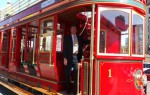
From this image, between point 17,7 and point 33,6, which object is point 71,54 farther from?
point 17,7

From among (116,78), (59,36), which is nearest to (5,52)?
(59,36)

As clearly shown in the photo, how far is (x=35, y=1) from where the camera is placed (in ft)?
28.8

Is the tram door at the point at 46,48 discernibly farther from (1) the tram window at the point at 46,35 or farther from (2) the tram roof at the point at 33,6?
(2) the tram roof at the point at 33,6

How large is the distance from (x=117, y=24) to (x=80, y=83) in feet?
4.67

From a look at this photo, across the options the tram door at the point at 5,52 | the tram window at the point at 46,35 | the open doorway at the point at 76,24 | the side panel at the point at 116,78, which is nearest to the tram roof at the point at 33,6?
the open doorway at the point at 76,24

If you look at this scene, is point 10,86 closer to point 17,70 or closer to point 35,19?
point 17,70

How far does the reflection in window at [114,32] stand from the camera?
577 centimetres

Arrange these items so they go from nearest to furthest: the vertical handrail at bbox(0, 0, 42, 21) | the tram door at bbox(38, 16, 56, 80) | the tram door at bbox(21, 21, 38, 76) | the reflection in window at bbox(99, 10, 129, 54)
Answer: the reflection in window at bbox(99, 10, 129, 54) < the tram door at bbox(38, 16, 56, 80) < the tram door at bbox(21, 21, 38, 76) < the vertical handrail at bbox(0, 0, 42, 21)

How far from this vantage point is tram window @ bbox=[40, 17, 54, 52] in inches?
277

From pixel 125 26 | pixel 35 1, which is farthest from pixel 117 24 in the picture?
pixel 35 1

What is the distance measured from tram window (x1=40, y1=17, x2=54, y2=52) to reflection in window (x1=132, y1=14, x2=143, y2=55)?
198 cm

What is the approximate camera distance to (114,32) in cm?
596

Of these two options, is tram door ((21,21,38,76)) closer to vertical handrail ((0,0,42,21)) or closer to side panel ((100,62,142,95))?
Answer: vertical handrail ((0,0,42,21))

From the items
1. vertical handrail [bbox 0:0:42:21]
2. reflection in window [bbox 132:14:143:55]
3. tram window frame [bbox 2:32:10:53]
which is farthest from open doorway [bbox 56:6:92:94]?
tram window frame [bbox 2:32:10:53]
